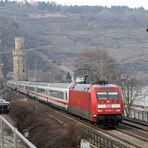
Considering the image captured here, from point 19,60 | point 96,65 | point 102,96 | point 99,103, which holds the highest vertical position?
point 19,60

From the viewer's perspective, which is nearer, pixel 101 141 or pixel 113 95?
pixel 101 141

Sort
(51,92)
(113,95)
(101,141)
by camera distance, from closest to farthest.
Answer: (101,141) → (113,95) → (51,92)

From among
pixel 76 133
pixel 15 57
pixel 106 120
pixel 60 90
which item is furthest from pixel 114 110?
pixel 15 57

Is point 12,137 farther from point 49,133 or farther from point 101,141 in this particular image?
point 49,133

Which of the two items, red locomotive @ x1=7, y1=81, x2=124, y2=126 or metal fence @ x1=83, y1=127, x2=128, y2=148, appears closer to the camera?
metal fence @ x1=83, y1=127, x2=128, y2=148

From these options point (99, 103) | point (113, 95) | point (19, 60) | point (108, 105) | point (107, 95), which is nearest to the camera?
point (99, 103)

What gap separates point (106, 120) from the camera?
3472cm

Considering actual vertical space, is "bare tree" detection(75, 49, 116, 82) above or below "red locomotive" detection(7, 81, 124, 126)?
above

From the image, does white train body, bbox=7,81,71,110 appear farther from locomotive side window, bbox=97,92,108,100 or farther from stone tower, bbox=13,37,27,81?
stone tower, bbox=13,37,27,81

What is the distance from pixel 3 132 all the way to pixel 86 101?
936 inches

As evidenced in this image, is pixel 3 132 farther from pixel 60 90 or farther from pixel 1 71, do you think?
pixel 1 71

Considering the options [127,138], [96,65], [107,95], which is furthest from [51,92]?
[127,138]

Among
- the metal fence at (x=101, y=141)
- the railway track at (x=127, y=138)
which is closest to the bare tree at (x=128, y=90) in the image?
the railway track at (x=127, y=138)

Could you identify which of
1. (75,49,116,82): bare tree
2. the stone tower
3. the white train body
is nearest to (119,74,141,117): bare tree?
(75,49,116,82): bare tree
